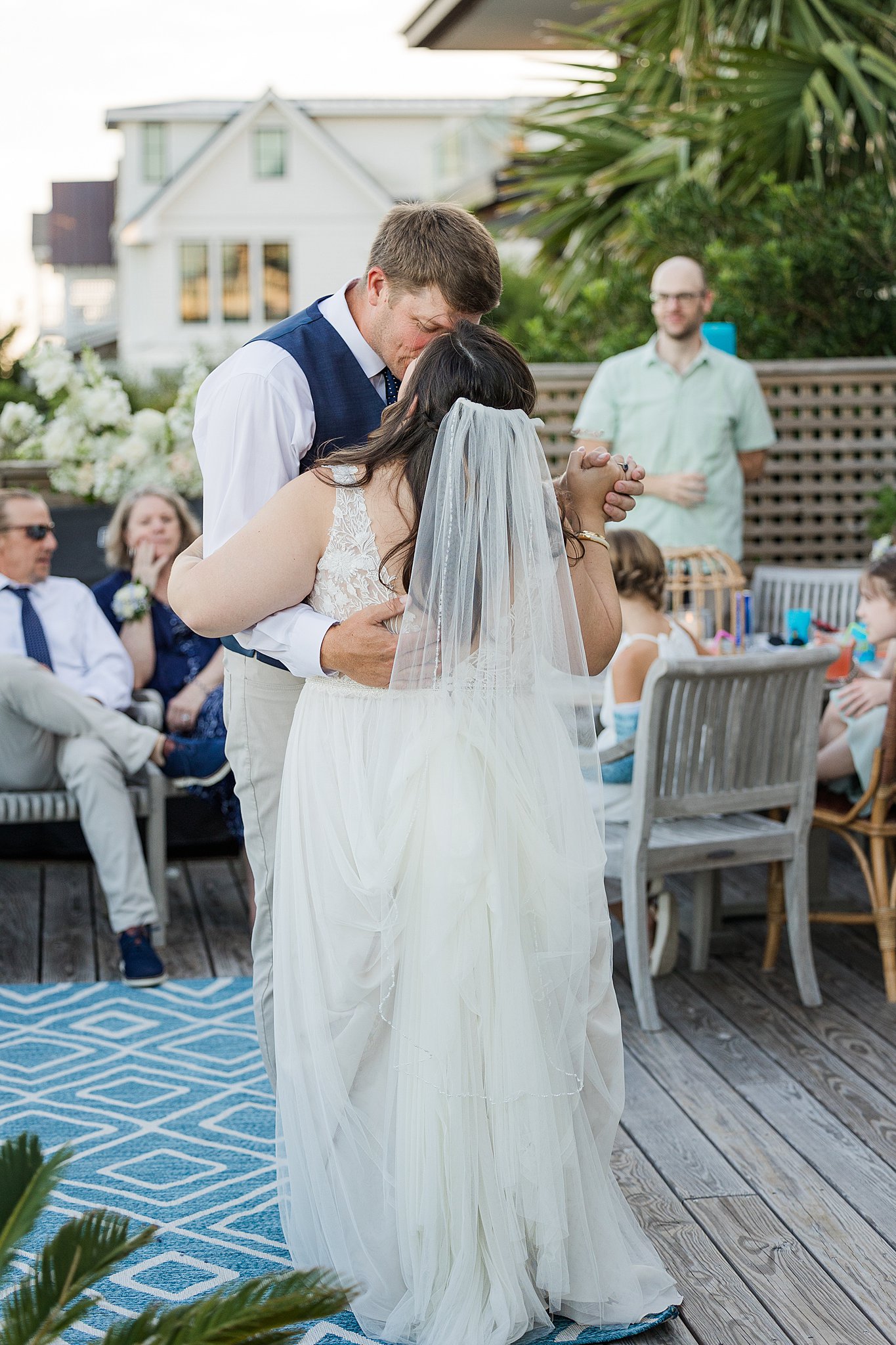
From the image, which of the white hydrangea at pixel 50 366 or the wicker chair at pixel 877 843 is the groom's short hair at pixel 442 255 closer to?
the wicker chair at pixel 877 843

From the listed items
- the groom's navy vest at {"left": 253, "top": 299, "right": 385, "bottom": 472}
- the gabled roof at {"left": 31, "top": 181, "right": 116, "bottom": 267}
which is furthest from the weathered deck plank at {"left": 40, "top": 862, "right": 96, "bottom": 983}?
the gabled roof at {"left": 31, "top": 181, "right": 116, "bottom": 267}

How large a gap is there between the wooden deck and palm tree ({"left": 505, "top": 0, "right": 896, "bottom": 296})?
4423mm

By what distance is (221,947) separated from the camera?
437 centimetres

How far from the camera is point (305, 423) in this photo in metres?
2.40

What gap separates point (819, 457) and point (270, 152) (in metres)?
27.2

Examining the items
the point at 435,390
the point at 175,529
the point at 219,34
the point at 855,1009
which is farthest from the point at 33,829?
the point at 219,34

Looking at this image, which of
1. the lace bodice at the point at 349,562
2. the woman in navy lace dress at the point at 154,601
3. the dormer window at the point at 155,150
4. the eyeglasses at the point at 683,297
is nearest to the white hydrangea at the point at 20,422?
the woman in navy lace dress at the point at 154,601

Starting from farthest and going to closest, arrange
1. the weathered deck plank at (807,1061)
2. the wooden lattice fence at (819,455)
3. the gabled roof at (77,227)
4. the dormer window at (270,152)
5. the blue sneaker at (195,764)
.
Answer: the gabled roof at (77,227)
the dormer window at (270,152)
the wooden lattice fence at (819,455)
the blue sneaker at (195,764)
the weathered deck plank at (807,1061)

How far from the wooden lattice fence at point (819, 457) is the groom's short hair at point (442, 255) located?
419cm

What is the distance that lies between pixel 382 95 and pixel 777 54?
28.3 meters

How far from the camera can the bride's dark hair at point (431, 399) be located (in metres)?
2.07

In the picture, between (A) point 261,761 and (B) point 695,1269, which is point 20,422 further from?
(B) point 695,1269

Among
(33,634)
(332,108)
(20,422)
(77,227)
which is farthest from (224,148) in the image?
(33,634)

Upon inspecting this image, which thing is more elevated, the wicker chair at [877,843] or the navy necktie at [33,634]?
the navy necktie at [33,634]
